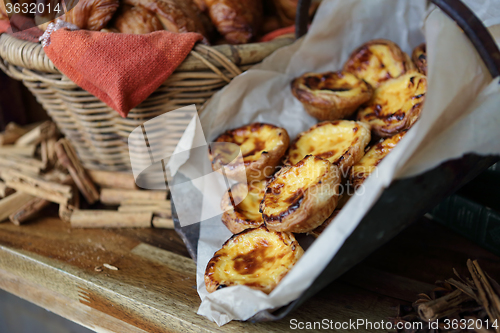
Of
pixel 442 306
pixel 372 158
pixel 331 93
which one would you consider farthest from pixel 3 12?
pixel 442 306

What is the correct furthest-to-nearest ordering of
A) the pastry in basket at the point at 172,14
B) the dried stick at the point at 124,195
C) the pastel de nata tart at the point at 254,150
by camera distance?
the dried stick at the point at 124,195 → the pastry in basket at the point at 172,14 → the pastel de nata tart at the point at 254,150

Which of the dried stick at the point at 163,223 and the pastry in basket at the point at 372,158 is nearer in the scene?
the pastry in basket at the point at 372,158

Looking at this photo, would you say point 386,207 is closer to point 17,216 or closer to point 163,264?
point 163,264

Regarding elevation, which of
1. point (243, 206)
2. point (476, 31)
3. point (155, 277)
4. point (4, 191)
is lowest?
point (4, 191)

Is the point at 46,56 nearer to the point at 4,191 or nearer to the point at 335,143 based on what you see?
the point at 4,191

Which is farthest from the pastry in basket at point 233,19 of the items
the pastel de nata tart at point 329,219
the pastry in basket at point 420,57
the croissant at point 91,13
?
the pastel de nata tart at point 329,219

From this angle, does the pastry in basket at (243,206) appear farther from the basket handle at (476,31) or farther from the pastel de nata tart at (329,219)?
the basket handle at (476,31)

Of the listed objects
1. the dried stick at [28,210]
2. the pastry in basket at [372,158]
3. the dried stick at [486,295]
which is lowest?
the dried stick at [28,210]

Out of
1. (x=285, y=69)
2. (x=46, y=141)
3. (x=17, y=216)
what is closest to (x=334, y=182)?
(x=285, y=69)
